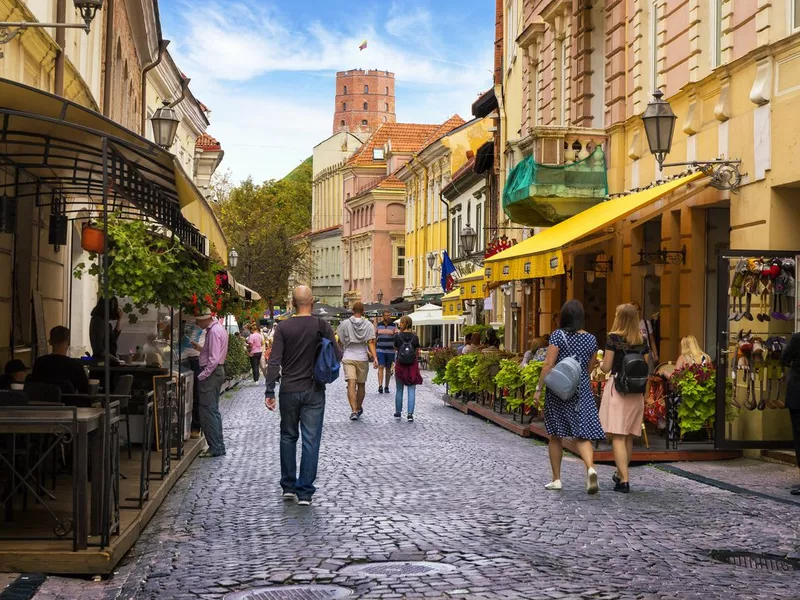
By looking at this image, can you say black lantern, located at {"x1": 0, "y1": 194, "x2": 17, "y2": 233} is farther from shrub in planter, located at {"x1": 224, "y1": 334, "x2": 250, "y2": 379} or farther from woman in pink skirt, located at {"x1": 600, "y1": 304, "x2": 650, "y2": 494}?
shrub in planter, located at {"x1": 224, "y1": 334, "x2": 250, "y2": 379}

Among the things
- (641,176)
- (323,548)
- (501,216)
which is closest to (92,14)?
(323,548)

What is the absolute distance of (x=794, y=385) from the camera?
11492 millimetres

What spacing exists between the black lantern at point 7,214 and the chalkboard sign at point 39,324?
2.56m

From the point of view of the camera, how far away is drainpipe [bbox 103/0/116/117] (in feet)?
75.2

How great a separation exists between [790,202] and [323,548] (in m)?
8.29

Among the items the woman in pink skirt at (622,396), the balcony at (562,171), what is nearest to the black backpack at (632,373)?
the woman in pink skirt at (622,396)

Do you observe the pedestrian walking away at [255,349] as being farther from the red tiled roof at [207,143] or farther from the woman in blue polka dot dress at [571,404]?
the woman in blue polka dot dress at [571,404]

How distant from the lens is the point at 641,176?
66.7 feet

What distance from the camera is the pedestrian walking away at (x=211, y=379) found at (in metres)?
14.5

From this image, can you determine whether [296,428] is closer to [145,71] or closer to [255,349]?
[145,71]

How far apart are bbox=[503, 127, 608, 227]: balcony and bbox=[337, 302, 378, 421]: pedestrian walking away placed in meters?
3.50

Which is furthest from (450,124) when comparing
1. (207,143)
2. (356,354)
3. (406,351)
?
(356,354)

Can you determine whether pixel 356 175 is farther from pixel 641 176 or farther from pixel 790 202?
pixel 790 202

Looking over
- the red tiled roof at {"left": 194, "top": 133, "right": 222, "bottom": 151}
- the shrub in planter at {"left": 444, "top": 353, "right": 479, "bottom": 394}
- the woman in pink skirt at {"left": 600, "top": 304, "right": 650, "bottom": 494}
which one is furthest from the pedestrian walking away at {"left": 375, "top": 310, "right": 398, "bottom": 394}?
the red tiled roof at {"left": 194, "top": 133, "right": 222, "bottom": 151}
